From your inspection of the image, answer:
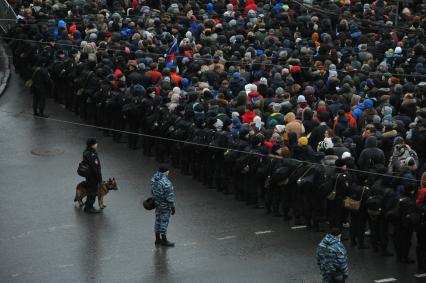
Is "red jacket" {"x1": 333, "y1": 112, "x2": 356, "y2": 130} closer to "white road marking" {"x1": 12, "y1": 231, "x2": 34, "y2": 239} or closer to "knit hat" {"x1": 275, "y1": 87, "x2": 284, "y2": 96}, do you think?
"knit hat" {"x1": 275, "y1": 87, "x2": 284, "y2": 96}

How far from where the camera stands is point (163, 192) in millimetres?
20234

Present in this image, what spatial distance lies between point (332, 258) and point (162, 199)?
4126mm

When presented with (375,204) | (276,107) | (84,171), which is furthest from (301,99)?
(84,171)

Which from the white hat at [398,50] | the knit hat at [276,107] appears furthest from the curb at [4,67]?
the white hat at [398,50]

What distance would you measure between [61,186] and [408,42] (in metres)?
12.3

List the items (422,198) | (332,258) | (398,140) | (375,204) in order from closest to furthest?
(332,258) → (422,198) → (375,204) → (398,140)

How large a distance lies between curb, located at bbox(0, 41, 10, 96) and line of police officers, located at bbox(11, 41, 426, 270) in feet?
5.78

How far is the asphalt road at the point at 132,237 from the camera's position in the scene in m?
19.4

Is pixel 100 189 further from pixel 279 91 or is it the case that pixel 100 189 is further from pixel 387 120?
pixel 387 120

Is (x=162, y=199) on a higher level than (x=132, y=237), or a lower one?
higher

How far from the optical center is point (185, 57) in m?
29.2

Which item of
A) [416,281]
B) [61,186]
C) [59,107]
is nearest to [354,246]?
[416,281]

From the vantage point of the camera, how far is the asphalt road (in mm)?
19375

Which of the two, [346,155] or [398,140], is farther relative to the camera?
[398,140]
